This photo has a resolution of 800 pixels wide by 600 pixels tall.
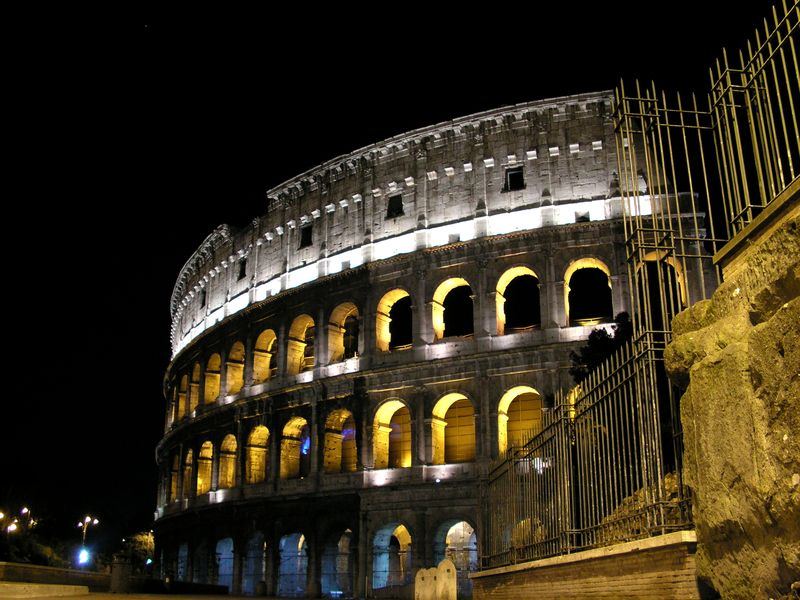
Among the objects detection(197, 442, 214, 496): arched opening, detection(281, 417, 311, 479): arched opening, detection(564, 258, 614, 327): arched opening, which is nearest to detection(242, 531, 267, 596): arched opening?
detection(281, 417, 311, 479): arched opening

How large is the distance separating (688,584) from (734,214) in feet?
7.78

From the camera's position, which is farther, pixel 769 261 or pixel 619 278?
pixel 619 278

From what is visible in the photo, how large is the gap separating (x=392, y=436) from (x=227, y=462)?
298 inches

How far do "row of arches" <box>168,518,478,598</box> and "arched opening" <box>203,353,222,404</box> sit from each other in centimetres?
583

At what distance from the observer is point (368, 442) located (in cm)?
2727

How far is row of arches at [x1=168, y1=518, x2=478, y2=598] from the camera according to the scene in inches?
1009

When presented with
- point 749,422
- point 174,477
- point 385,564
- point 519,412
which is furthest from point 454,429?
point 749,422

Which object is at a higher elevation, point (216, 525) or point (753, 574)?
point (216, 525)

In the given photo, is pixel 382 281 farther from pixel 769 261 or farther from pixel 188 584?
pixel 769 261

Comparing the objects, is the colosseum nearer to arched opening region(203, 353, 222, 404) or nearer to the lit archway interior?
the lit archway interior

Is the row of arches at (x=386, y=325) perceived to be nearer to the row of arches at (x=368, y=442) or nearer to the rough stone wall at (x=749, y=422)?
the row of arches at (x=368, y=442)

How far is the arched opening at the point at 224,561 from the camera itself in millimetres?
31906

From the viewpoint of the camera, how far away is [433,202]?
28250 millimetres

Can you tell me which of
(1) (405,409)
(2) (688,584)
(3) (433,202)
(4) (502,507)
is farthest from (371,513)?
(2) (688,584)
